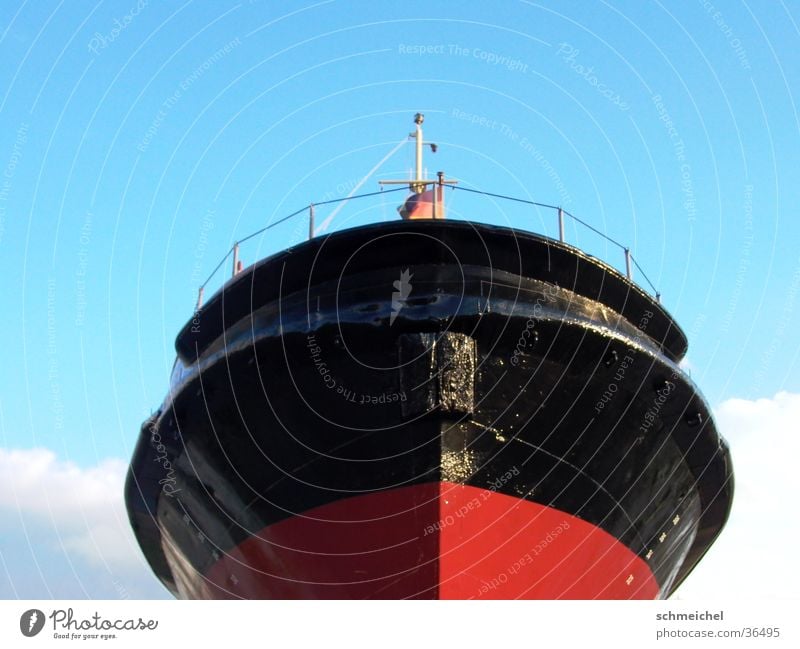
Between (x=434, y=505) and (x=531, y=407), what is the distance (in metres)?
1.14

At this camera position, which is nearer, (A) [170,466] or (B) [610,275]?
(B) [610,275]

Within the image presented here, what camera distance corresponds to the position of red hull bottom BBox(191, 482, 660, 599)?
7277 millimetres

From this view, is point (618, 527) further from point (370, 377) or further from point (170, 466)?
point (170, 466)

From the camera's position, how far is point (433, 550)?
7.23m

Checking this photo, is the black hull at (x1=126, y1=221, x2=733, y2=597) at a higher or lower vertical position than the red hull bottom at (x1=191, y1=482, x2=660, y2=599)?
higher

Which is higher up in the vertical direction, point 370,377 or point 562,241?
point 562,241

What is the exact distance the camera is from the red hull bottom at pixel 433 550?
728 centimetres

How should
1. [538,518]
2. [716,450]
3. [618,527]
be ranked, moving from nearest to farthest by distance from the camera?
1. [538,518]
2. [618,527]
3. [716,450]

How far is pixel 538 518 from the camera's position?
779 cm

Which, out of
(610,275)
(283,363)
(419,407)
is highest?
(610,275)

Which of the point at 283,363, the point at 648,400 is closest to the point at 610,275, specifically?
the point at 648,400

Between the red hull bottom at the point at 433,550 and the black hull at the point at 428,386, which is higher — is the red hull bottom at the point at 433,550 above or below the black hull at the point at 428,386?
below

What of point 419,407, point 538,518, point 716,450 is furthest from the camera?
point 716,450

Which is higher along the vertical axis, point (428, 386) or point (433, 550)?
point (428, 386)
